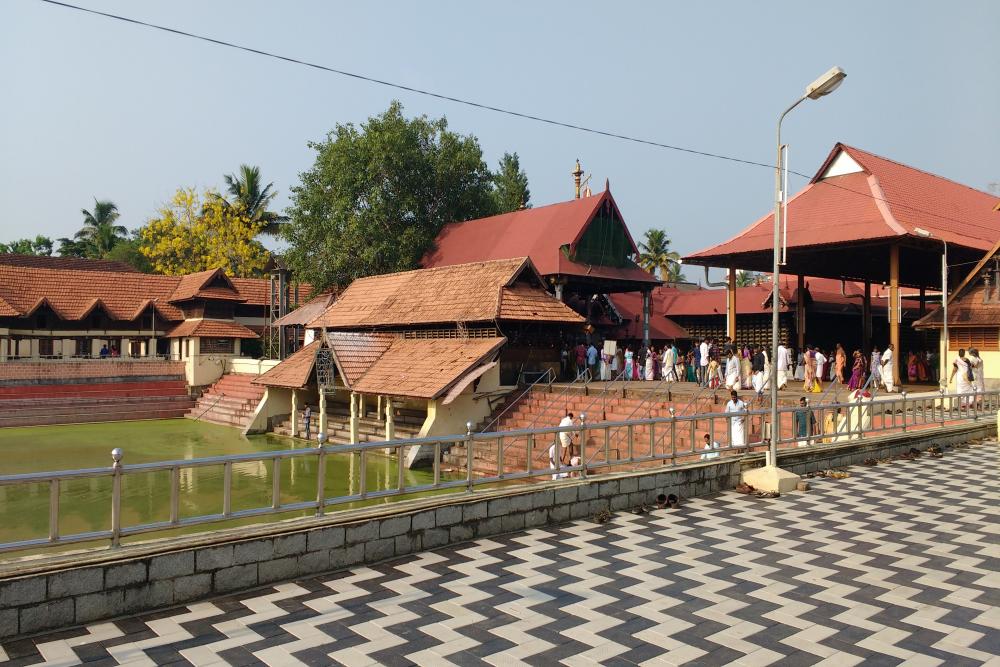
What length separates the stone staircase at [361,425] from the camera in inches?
877

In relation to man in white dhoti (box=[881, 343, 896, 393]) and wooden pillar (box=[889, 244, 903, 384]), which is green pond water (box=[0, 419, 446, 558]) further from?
wooden pillar (box=[889, 244, 903, 384])

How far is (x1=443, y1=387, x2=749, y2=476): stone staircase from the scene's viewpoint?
1708 cm

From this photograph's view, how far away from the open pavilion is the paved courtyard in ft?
44.4

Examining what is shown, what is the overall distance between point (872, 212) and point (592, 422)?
36.7ft

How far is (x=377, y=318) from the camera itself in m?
26.6

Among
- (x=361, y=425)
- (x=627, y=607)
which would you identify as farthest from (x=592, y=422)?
(x=627, y=607)

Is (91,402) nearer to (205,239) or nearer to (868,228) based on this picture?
(205,239)

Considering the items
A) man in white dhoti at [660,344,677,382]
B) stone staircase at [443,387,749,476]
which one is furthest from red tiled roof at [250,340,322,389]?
man in white dhoti at [660,344,677,382]

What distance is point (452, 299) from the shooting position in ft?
80.2

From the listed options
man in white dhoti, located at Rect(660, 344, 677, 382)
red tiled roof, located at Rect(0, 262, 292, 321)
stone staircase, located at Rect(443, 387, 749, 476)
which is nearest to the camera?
stone staircase, located at Rect(443, 387, 749, 476)

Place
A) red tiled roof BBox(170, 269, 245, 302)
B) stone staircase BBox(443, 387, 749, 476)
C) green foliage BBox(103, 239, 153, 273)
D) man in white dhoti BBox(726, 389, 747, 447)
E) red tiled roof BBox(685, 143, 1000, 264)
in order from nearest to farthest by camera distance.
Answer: man in white dhoti BBox(726, 389, 747, 447), stone staircase BBox(443, 387, 749, 476), red tiled roof BBox(685, 143, 1000, 264), red tiled roof BBox(170, 269, 245, 302), green foliage BBox(103, 239, 153, 273)

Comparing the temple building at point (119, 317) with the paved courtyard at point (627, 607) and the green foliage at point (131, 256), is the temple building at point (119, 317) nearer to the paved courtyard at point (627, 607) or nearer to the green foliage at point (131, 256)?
the green foliage at point (131, 256)

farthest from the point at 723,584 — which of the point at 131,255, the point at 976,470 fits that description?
the point at 131,255

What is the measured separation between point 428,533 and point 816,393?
48.7 feet
